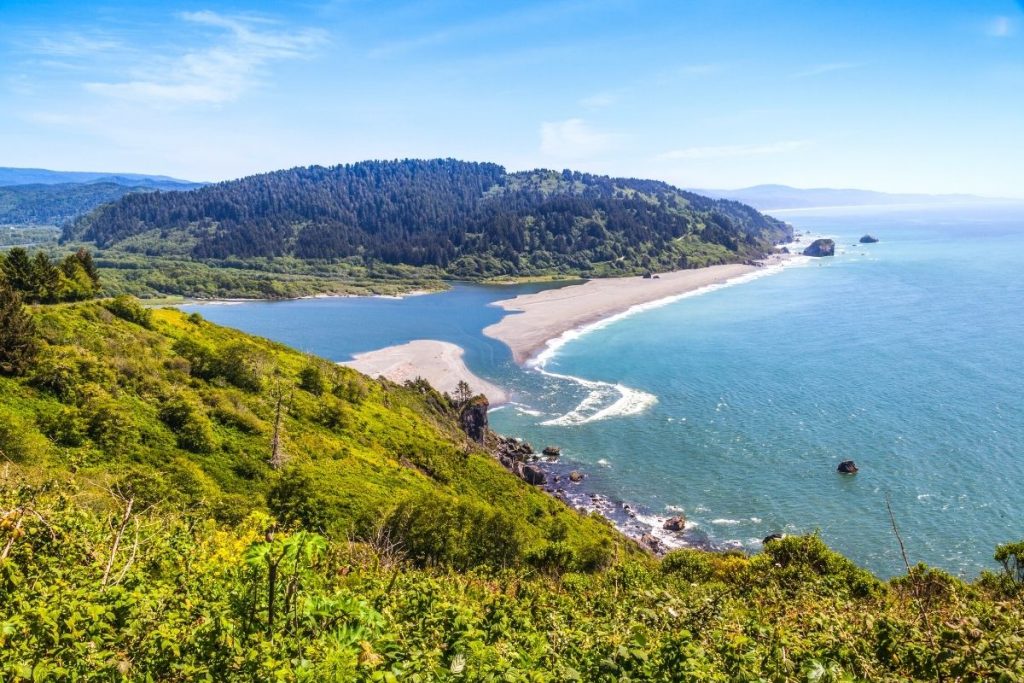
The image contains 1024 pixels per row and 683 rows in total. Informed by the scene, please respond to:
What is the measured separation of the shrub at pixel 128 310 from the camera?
163ft

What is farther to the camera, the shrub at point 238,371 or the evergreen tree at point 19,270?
the evergreen tree at point 19,270

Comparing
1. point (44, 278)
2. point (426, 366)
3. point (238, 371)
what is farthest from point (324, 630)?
point (426, 366)

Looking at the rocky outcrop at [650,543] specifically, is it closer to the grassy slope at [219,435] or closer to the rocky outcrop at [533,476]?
the grassy slope at [219,435]

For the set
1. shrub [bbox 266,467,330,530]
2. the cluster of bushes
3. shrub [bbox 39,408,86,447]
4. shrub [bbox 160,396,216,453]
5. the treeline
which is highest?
the treeline

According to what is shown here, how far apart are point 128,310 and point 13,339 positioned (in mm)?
18584

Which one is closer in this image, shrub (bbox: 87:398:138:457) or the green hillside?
the green hillside

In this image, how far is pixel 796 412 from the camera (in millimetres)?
73062

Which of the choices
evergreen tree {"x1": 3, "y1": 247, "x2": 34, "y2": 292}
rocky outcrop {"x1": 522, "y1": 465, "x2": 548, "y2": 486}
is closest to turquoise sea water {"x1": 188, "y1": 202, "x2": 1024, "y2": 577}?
rocky outcrop {"x1": 522, "y1": 465, "x2": 548, "y2": 486}

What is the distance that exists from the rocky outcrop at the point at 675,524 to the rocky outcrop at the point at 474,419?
2398 centimetres

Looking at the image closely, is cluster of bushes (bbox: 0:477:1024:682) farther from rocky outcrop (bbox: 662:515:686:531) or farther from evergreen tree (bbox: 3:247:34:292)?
evergreen tree (bbox: 3:247:34:292)

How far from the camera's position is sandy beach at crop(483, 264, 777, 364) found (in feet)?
405

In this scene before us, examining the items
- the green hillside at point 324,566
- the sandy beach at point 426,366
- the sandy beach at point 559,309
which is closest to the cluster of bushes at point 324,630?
the green hillside at point 324,566

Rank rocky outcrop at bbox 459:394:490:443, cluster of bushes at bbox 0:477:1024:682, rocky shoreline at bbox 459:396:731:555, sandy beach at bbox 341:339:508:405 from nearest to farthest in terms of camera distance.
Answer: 1. cluster of bushes at bbox 0:477:1024:682
2. rocky shoreline at bbox 459:396:731:555
3. rocky outcrop at bbox 459:394:490:443
4. sandy beach at bbox 341:339:508:405

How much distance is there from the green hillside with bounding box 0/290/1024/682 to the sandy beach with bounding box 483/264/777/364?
64711 millimetres
